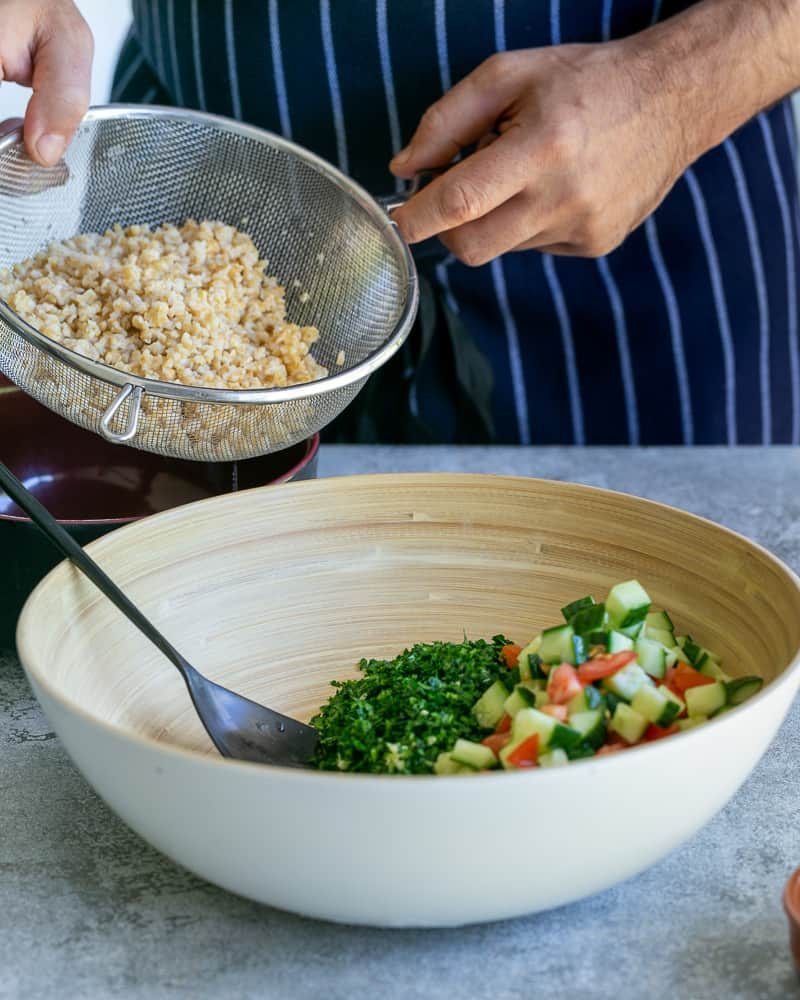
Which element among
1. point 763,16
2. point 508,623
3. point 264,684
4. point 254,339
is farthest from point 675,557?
point 763,16

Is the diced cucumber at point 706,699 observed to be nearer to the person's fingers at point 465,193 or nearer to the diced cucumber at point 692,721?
the diced cucumber at point 692,721

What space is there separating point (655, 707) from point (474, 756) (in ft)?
0.39

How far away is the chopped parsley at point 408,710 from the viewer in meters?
0.79

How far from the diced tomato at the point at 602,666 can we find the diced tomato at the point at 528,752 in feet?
0.21

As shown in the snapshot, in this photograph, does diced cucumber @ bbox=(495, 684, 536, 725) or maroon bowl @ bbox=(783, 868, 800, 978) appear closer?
maroon bowl @ bbox=(783, 868, 800, 978)

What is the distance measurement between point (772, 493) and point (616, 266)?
45 centimetres

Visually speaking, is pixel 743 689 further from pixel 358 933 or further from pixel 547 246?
pixel 547 246

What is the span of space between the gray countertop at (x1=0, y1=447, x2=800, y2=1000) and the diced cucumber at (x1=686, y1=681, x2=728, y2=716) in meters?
0.11

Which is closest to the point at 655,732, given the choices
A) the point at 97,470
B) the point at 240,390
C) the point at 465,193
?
the point at 240,390

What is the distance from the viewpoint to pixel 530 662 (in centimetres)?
84

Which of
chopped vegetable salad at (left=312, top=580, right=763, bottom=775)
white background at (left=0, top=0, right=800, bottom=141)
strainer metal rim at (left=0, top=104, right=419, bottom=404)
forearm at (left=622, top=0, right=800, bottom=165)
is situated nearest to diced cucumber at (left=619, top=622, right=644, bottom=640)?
chopped vegetable salad at (left=312, top=580, right=763, bottom=775)

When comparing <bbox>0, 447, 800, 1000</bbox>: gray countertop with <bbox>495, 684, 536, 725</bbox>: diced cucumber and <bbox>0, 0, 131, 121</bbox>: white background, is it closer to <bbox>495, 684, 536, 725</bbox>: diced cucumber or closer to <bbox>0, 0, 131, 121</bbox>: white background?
<bbox>495, 684, 536, 725</bbox>: diced cucumber

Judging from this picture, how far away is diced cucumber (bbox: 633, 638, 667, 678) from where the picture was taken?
0.83 m

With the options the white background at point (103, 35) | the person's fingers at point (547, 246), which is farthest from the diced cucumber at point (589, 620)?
the white background at point (103, 35)
